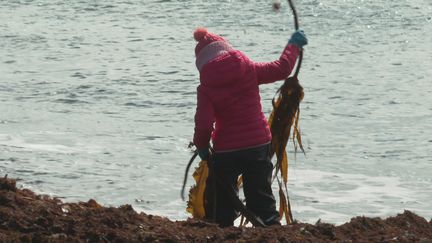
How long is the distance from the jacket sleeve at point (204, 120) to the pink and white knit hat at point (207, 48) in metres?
0.23

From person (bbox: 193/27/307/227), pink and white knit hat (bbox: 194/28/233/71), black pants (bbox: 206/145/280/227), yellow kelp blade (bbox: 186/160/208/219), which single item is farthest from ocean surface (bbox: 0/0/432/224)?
pink and white knit hat (bbox: 194/28/233/71)

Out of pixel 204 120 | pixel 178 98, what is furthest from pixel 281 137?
pixel 178 98

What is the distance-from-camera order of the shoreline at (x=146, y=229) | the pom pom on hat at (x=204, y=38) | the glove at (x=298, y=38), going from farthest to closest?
1. the glove at (x=298, y=38)
2. the pom pom on hat at (x=204, y=38)
3. the shoreline at (x=146, y=229)

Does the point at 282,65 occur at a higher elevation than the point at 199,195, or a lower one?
higher

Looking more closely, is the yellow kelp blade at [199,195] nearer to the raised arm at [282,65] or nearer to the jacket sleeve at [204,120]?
the jacket sleeve at [204,120]

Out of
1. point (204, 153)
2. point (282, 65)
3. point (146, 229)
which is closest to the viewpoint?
point (146, 229)

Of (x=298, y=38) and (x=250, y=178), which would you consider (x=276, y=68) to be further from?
(x=250, y=178)

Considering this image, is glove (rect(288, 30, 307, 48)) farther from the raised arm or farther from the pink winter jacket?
the pink winter jacket

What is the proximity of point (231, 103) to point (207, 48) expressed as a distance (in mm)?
400

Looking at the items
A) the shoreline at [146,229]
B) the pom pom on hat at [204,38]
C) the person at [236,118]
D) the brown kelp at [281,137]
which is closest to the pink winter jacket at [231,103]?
the person at [236,118]

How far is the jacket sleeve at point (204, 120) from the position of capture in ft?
20.0

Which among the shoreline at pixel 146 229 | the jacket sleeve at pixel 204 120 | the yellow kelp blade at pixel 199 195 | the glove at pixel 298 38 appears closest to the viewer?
the shoreline at pixel 146 229

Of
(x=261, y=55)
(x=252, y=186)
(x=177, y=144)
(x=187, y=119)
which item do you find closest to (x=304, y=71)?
(x=261, y=55)

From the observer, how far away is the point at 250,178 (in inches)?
248
